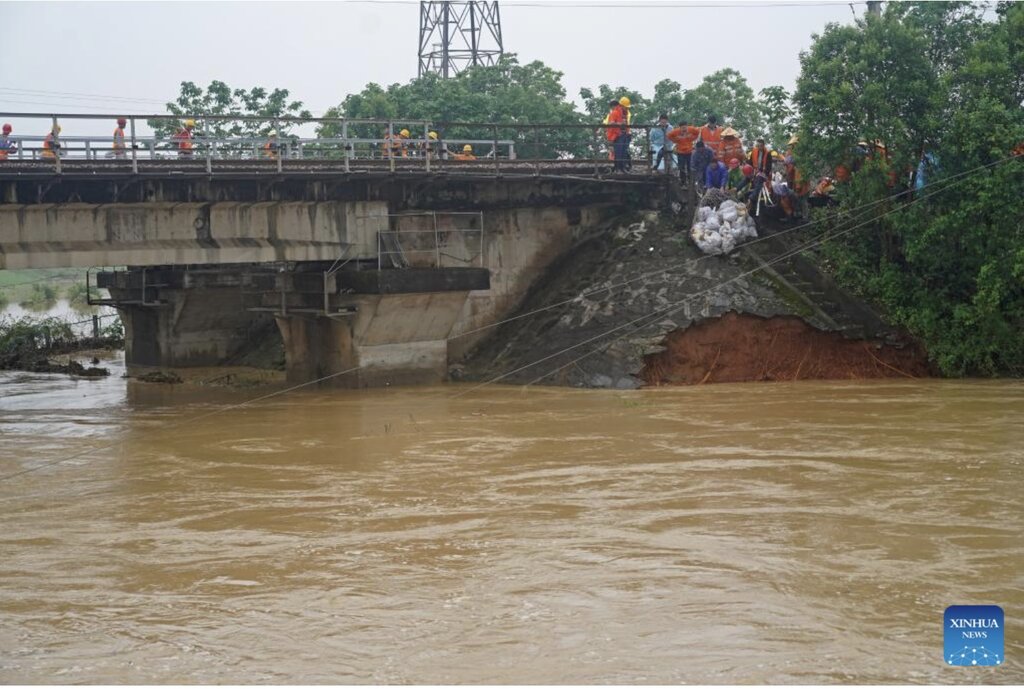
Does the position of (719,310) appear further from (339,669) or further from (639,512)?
(339,669)

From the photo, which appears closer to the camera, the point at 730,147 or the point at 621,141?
the point at 621,141

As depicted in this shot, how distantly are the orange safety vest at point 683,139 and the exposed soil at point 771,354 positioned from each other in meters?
5.17

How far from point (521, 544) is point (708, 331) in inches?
535

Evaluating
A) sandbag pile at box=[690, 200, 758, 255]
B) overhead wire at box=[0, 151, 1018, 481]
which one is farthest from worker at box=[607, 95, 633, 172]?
overhead wire at box=[0, 151, 1018, 481]

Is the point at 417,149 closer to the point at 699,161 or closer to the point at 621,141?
the point at 621,141

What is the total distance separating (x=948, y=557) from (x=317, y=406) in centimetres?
1517

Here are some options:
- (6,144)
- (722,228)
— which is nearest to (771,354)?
(722,228)

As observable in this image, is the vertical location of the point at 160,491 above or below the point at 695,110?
below

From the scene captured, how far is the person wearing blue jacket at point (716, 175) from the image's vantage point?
97.3ft

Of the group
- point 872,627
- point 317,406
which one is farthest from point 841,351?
point 872,627

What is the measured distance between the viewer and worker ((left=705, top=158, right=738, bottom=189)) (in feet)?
97.3

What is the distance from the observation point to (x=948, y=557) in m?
13.2

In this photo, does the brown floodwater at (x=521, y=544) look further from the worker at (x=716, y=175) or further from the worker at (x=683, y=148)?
the worker at (x=683, y=148)

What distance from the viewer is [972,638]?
10422mm
